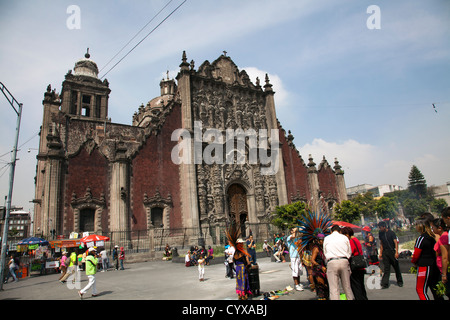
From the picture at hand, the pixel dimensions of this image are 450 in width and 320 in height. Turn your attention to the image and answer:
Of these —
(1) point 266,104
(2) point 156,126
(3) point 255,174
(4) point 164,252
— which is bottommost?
(4) point 164,252

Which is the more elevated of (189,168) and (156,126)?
(156,126)

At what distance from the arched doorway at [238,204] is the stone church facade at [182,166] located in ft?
0.33

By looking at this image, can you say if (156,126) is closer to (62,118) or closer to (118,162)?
(118,162)

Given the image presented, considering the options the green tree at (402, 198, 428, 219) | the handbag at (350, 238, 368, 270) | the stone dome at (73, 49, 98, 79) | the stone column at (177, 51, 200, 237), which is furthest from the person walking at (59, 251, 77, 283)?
the green tree at (402, 198, 428, 219)

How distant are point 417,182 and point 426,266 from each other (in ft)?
312

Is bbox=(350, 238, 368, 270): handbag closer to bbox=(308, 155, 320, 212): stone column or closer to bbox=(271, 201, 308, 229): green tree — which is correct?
bbox=(271, 201, 308, 229): green tree

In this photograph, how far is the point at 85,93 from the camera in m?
41.6

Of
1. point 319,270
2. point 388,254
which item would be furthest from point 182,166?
point 319,270

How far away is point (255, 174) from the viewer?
3200 centimetres

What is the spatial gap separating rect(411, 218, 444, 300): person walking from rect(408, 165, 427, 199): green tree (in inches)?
3653

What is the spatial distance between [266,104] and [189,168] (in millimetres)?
14379

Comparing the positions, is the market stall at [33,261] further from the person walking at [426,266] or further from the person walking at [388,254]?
the person walking at [426,266]
